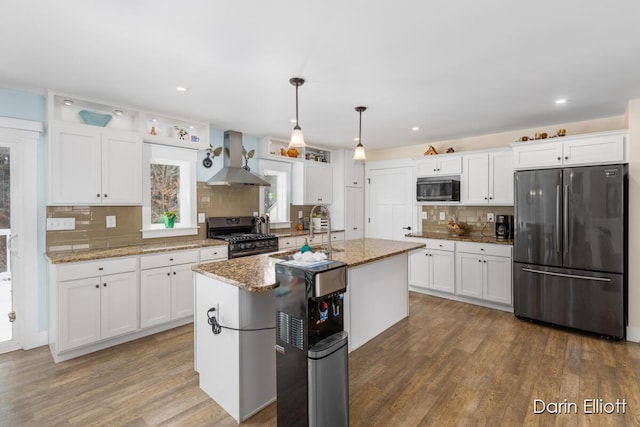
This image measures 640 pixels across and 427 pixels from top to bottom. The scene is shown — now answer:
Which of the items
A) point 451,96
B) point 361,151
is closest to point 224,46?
point 361,151

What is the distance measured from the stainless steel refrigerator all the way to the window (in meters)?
4.03

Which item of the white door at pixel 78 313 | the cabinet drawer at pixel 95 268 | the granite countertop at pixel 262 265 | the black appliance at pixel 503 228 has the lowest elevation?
the white door at pixel 78 313

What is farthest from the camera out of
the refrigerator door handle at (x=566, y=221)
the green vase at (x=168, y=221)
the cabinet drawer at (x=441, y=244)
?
the cabinet drawer at (x=441, y=244)

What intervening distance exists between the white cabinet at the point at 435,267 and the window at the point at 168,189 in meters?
3.09

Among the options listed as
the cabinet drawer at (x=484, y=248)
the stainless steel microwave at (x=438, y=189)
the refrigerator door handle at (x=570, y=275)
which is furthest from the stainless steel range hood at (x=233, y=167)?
the refrigerator door handle at (x=570, y=275)

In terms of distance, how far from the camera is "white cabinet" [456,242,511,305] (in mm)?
4039

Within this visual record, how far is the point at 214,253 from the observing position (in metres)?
3.80

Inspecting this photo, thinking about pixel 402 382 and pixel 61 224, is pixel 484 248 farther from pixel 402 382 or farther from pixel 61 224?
pixel 61 224

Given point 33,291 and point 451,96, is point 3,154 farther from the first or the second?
point 451,96

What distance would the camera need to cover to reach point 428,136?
4816 mm

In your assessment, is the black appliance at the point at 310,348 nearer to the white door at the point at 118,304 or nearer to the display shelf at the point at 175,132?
the white door at the point at 118,304

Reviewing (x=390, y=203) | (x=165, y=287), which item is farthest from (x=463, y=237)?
(x=165, y=287)

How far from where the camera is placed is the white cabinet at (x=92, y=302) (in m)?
2.76

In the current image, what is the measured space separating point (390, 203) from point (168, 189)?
11.9 ft
